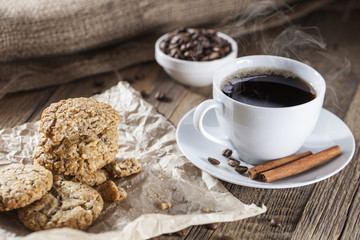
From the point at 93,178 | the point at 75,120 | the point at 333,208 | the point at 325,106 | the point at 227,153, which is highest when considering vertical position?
the point at 75,120

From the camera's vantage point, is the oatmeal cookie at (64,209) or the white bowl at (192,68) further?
the white bowl at (192,68)

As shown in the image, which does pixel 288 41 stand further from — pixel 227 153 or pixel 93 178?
pixel 93 178

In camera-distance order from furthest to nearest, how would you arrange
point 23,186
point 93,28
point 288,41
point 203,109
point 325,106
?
1. point 93,28
2. point 325,106
3. point 288,41
4. point 203,109
5. point 23,186

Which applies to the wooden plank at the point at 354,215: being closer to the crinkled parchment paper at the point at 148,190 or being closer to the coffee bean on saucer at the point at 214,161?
the crinkled parchment paper at the point at 148,190

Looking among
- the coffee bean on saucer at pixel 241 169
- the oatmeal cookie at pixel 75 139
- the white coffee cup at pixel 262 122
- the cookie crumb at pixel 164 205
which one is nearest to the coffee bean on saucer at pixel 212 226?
the cookie crumb at pixel 164 205

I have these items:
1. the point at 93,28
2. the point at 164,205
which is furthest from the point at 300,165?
the point at 93,28

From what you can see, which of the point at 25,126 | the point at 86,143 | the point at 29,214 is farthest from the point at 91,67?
the point at 29,214

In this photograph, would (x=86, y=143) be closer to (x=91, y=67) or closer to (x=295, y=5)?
(x=91, y=67)
